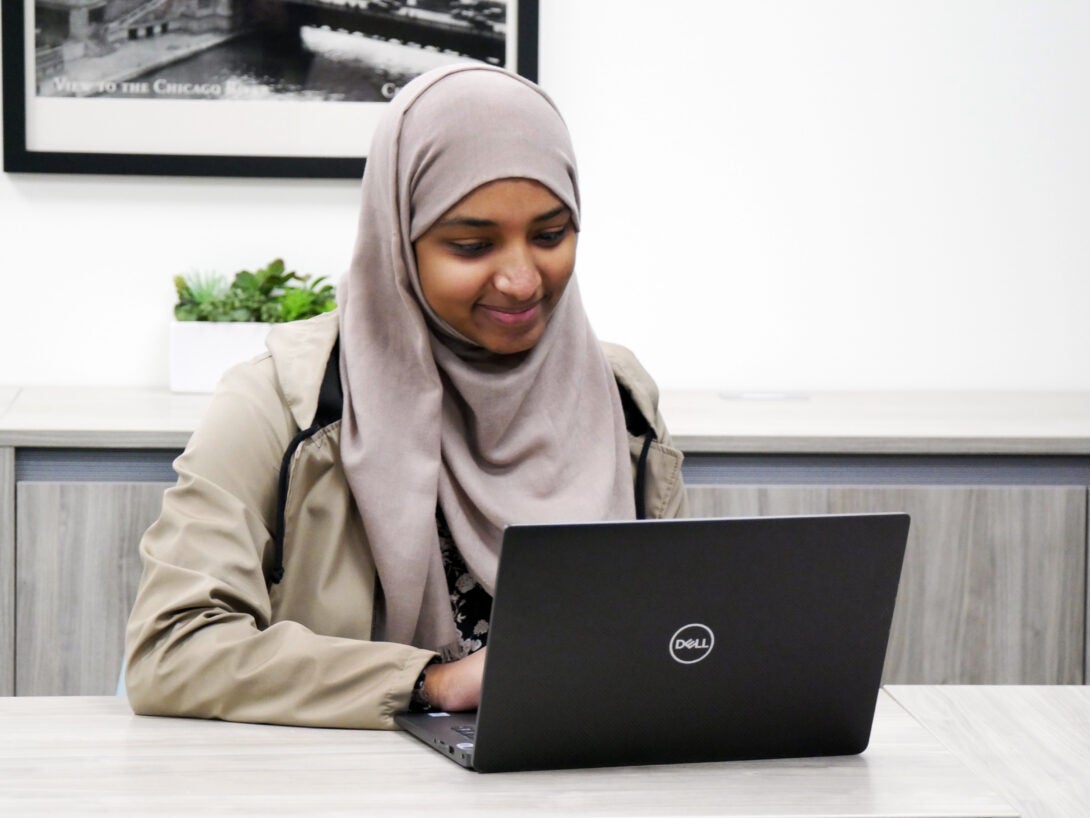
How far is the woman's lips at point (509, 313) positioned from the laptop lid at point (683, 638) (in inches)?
21.1

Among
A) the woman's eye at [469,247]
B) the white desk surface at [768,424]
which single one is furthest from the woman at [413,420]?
the white desk surface at [768,424]

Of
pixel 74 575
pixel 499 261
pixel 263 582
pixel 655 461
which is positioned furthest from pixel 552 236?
pixel 74 575

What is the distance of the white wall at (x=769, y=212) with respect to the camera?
250 cm

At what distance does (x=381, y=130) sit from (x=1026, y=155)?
5.13ft

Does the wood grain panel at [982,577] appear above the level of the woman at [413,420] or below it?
below

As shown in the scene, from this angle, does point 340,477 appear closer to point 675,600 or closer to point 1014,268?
point 675,600

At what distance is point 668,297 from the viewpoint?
2.60m

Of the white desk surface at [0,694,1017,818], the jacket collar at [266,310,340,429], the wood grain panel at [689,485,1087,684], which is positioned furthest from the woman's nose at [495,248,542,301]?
the wood grain panel at [689,485,1087,684]

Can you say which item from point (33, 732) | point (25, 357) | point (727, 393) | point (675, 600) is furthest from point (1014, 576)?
point (25, 357)

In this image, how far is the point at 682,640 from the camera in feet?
3.34

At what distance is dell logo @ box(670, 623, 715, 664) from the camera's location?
3.34ft

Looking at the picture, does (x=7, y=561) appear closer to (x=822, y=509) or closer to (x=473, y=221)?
(x=473, y=221)

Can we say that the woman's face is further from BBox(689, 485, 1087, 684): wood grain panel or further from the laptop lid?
BBox(689, 485, 1087, 684): wood grain panel

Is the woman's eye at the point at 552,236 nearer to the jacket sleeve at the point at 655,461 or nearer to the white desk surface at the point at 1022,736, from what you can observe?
the jacket sleeve at the point at 655,461
